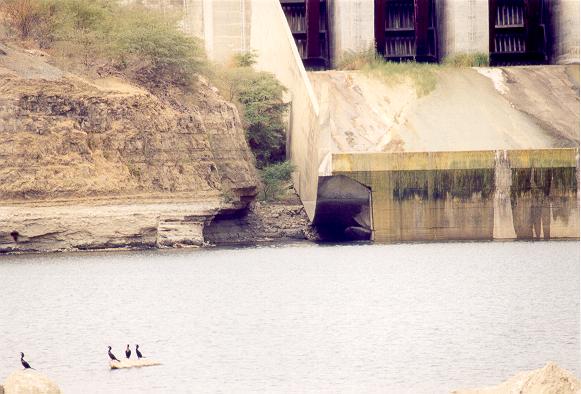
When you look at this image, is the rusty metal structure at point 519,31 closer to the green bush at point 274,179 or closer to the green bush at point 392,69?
the green bush at point 392,69

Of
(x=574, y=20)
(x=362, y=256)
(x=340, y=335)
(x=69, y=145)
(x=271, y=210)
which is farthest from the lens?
(x=574, y=20)

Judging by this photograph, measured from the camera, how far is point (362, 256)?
50469 millimetres

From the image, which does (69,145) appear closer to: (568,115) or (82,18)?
(82,18)

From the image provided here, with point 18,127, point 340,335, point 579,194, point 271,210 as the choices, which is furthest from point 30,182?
point 340,335

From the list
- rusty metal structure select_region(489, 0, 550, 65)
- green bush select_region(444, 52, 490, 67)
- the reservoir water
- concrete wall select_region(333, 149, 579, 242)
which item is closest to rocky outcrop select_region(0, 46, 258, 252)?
the reservoir water

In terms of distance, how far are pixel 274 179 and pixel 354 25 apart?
351 inches

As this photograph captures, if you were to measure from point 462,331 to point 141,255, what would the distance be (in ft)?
69.6

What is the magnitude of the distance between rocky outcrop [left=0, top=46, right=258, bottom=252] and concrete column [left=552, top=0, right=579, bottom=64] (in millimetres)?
14982

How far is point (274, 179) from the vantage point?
2376 inches

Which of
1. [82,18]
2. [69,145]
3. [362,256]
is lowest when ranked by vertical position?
[362,256]

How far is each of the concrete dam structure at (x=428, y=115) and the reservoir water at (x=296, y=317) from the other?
6.98 ft

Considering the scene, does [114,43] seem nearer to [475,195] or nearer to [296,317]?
[475,195]

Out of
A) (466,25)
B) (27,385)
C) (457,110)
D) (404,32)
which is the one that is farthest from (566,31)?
(27,385)

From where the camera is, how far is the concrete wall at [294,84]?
55.8 meters
